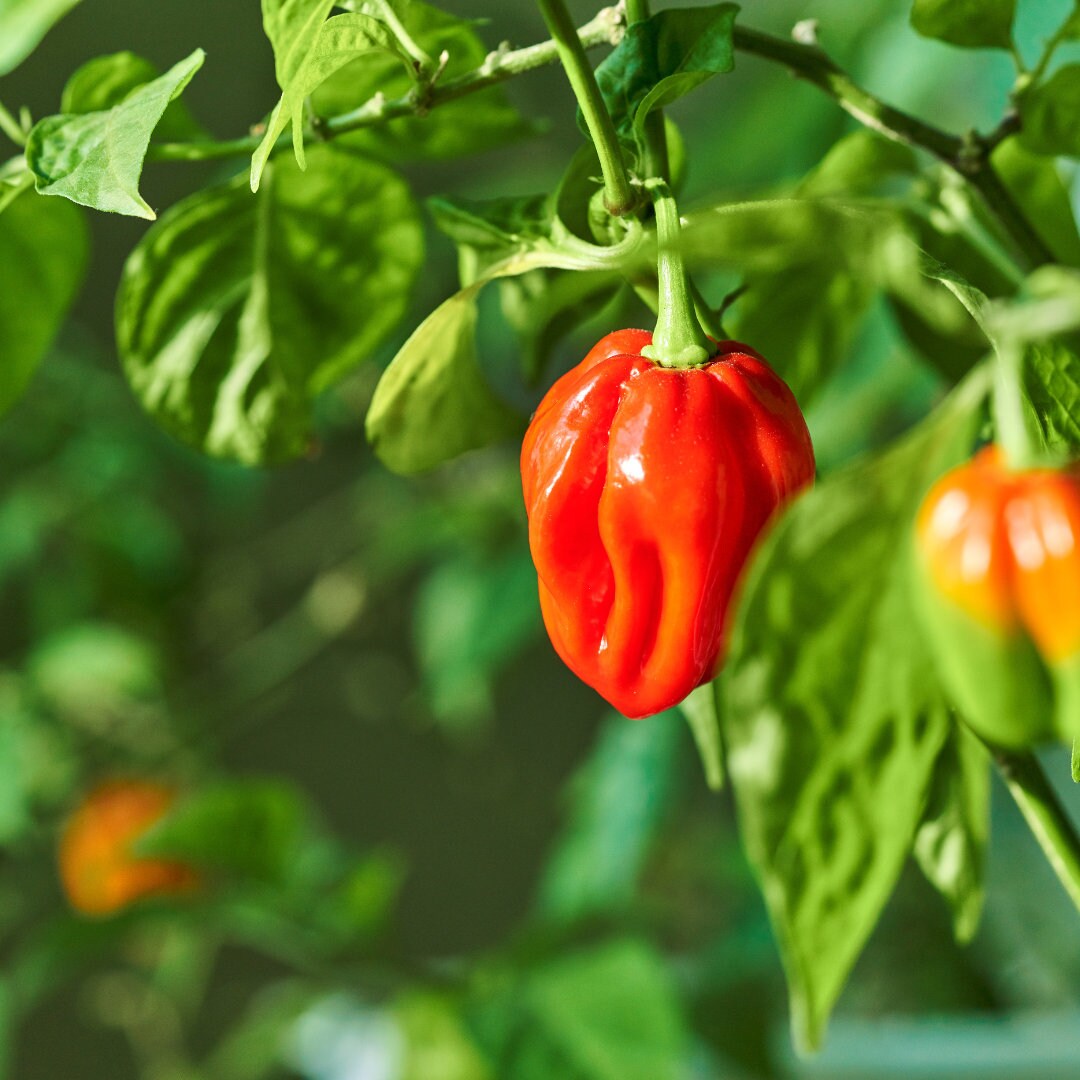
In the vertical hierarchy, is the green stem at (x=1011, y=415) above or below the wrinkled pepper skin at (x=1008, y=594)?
above

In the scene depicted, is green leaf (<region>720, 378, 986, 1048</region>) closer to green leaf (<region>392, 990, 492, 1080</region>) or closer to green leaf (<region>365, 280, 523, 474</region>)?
green leaf (<region>365, 280, 523, 474</region>)

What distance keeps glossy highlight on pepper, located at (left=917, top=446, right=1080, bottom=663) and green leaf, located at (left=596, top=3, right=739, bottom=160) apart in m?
0.12

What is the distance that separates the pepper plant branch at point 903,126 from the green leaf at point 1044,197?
0.04 m

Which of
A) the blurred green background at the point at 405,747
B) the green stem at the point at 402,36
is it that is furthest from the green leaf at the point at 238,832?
the green stem at the point at 402,36

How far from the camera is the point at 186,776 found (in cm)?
105

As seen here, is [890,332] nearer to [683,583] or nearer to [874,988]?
[683,583]

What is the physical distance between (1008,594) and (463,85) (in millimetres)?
158

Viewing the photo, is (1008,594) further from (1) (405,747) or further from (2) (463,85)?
(1) (405,747)

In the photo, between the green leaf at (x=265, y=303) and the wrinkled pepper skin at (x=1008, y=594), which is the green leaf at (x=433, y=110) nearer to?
the green leaf at (x=265, y=303)

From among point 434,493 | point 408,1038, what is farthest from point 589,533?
point 434,493

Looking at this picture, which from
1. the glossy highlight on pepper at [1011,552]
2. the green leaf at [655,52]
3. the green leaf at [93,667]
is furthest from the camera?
the green leaf at [93,667]

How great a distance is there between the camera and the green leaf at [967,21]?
264mm

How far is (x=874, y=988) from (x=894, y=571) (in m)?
1.00

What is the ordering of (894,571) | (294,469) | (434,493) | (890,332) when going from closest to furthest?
(894,571), (890,332), (434,493), (294,469)
